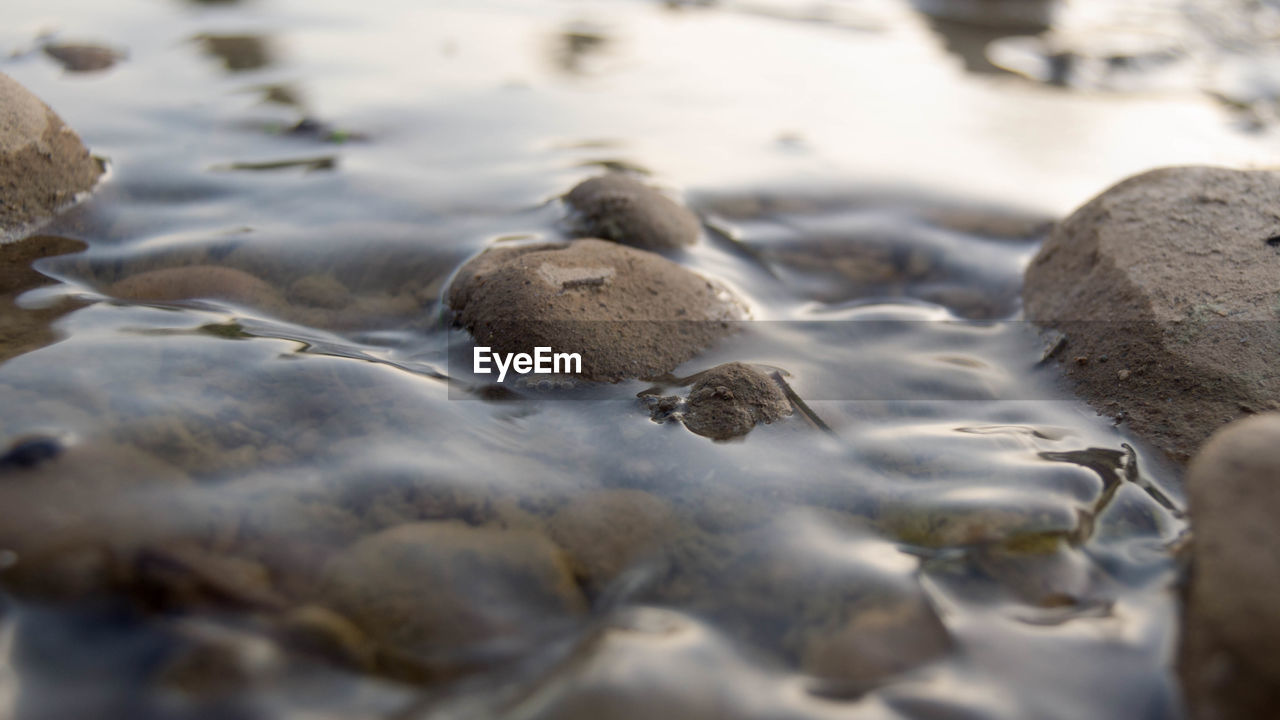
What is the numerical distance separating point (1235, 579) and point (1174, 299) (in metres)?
1.13

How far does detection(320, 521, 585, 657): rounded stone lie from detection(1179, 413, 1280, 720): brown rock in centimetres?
103

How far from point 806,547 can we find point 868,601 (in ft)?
0.58

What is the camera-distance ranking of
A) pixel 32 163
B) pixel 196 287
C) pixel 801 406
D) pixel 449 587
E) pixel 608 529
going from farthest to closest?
pixel 32 163 → pixel 196 287 → pixel 801 406 → pixel 608 529 → pixel 449 587

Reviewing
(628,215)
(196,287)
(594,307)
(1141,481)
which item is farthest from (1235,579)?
(196,287)

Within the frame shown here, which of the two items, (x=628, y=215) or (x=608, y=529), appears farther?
(x=628, y=215)

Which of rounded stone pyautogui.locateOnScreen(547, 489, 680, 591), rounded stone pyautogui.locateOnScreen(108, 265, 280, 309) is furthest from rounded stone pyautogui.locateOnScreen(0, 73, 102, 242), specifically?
rounded stone pyautogui.locateOnScreen(547, 489, 680, 591)

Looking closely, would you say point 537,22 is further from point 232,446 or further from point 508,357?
point 232,446

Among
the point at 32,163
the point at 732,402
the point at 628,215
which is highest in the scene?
the point at 32,163

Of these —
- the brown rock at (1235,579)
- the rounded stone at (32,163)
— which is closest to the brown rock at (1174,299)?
the brown rock at (1235,579)

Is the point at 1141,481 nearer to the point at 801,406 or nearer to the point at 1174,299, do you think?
the point at 1174,299

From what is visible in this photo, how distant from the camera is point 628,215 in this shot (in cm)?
292

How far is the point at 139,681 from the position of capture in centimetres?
139

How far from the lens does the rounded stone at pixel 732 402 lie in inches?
82.4

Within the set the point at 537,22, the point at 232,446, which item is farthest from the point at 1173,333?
the point at 537,22
